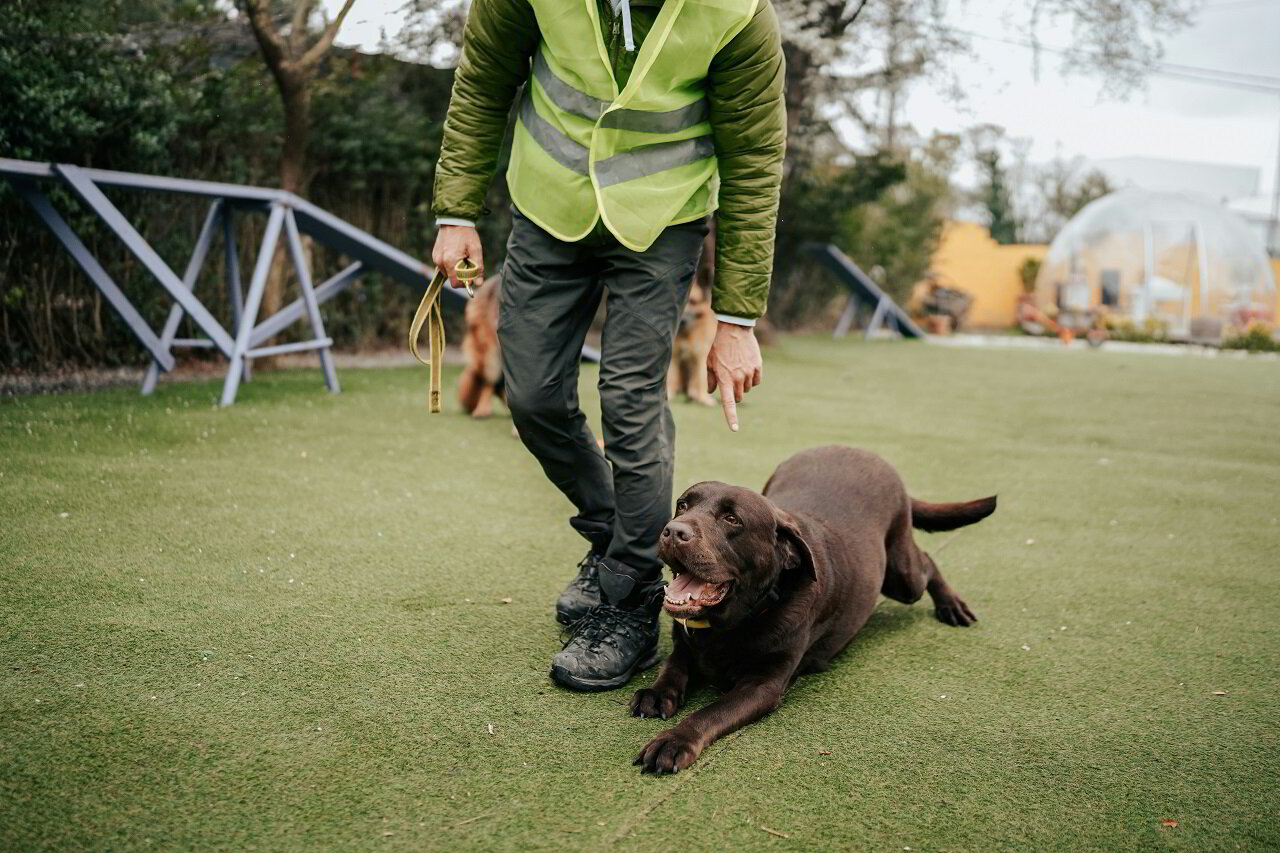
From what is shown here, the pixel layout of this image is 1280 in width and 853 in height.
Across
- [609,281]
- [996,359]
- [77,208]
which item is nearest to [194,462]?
[609,281]

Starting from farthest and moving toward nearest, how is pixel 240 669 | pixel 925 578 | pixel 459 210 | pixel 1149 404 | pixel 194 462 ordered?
pixel 1149 404 → pixel 194 462 → pixel 925 578 → pixel 459 210 → pixel 240 669

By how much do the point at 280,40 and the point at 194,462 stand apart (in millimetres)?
4581

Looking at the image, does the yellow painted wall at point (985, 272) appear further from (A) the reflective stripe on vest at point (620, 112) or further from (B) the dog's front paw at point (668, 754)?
(B) the dog's front paw at point (668, 754)

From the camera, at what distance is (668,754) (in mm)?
1981

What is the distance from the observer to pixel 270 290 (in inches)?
325

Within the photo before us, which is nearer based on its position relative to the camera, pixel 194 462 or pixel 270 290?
pixel 194 462

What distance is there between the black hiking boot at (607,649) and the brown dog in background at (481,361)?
3.97 m

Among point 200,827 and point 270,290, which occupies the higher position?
point 270,290

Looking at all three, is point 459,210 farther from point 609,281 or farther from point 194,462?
point 194,462

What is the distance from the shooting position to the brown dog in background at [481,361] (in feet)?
21.2

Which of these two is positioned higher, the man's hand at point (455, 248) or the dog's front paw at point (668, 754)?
the man's hand at point (455, 248)

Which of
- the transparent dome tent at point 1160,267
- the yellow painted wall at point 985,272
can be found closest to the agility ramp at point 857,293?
the transparent dome tent at point 1160,267

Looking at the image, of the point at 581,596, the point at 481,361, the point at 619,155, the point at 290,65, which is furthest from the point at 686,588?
the point at 290,65

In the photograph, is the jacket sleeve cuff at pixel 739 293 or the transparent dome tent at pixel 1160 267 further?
the transparent dome tent at pixel 1160 267
